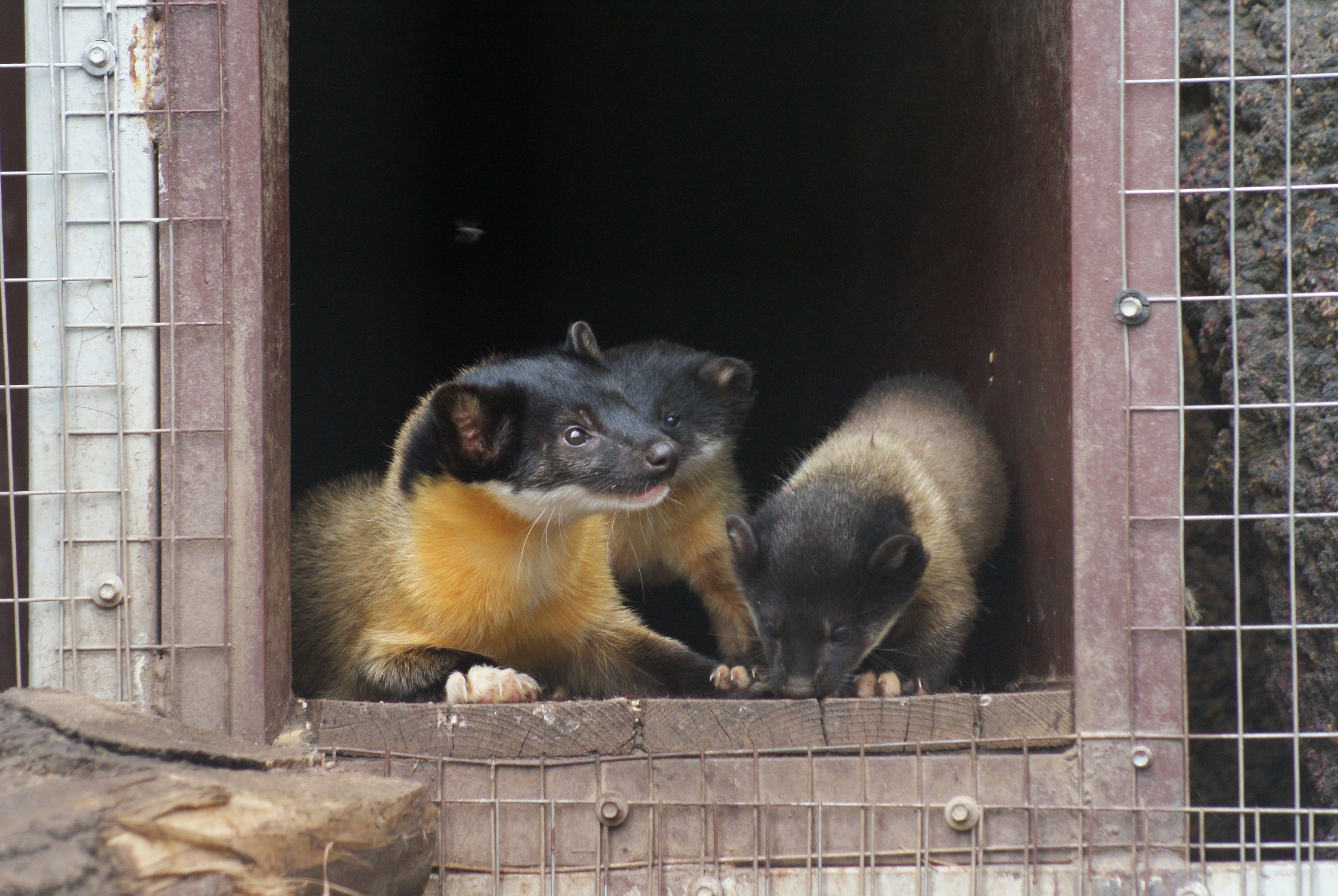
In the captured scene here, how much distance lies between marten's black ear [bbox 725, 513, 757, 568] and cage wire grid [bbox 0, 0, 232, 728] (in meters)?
1.80

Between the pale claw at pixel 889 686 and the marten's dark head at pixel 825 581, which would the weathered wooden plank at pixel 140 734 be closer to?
the marten's dark head at pixel 825 581

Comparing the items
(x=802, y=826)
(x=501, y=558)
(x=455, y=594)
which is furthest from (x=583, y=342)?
(x=802, y=826)

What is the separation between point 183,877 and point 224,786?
0.22 m

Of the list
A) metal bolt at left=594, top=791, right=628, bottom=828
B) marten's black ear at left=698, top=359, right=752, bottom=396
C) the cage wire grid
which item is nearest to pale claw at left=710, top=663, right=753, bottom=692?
metal bolt at left=594, top=791, right=628, bottom=828

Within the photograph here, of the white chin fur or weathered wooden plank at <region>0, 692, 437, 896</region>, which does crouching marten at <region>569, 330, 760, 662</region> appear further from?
weathered wooden plank at <region>0, 692, 437, 896</region>

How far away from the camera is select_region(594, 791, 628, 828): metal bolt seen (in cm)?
359

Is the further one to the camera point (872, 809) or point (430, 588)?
point (430, 588)

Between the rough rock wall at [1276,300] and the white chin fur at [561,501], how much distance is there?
2.12 meters

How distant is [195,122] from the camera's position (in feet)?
12.0

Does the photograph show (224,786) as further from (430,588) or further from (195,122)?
(195,122)

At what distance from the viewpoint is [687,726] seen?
12.0 ft

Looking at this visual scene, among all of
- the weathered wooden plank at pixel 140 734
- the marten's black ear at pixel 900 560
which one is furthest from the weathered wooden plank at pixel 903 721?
the weathered wooden plank at pixel 140 734

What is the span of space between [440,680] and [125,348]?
5.04ft

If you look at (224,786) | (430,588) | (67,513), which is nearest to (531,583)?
(430,588)
